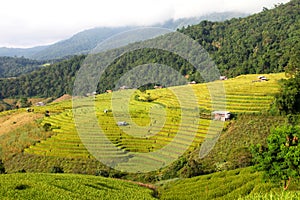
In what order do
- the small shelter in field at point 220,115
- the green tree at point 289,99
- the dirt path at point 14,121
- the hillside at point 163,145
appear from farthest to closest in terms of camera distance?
1. the dirt path at point 14,121
2. the small shelter in field at point 220,115
3. the green tree at point 289,99
4. the hillside at point 163,145

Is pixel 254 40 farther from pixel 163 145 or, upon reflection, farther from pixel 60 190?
pixel 60 190

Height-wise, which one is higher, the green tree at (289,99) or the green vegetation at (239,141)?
the green tree at (289,99)

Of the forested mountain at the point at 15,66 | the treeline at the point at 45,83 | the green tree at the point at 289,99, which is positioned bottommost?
the green tree at the point at 289,99

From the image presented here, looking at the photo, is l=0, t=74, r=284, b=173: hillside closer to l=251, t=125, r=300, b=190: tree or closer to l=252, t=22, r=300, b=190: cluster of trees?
l=252, t=22, r=300, b=190: cluster of trees

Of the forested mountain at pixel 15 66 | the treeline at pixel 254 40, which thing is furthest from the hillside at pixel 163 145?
the forested mountain at pixel 15 66

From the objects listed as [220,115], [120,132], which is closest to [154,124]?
[120,132]

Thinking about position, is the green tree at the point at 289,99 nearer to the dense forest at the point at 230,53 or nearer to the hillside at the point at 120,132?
the hillside at the point at 120,132

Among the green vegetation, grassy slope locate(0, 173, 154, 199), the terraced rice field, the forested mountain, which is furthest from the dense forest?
the forested mountain

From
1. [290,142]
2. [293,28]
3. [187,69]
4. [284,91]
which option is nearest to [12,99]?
[187,69]
